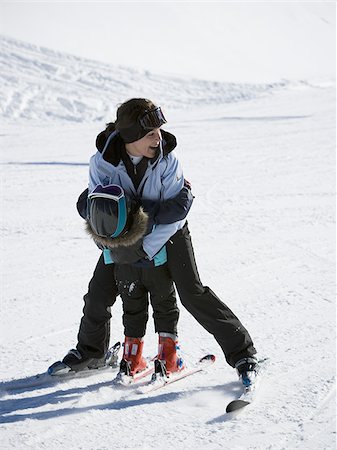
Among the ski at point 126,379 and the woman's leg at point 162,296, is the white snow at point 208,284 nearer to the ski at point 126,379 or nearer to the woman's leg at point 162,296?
the ski at point 126,379

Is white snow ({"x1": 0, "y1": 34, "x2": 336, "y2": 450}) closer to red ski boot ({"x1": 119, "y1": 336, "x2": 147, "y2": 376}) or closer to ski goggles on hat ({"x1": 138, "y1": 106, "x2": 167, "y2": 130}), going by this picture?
red ski boot ({"x1": 119, "y1": 336, "x2": 147, "y2": 376})

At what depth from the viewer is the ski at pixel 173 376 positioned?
3.48m

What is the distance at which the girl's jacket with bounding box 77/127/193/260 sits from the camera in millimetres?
3197

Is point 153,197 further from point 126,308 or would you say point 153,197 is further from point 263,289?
point 263,289

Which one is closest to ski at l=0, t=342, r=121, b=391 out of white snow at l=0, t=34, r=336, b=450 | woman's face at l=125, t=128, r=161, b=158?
white snow at l=0, t=34, r=336, b=450

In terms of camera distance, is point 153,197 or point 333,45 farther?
point 333,45

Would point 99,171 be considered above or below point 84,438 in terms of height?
above

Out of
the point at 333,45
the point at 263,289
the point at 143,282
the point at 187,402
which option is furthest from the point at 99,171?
the point at 333,45

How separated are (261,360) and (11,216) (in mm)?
4173

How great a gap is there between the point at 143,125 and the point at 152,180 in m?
0.25

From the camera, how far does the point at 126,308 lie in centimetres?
353

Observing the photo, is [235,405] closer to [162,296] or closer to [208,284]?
[162,296]

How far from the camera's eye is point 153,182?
321 centimetres

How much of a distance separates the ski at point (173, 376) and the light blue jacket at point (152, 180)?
A: 678 mm
